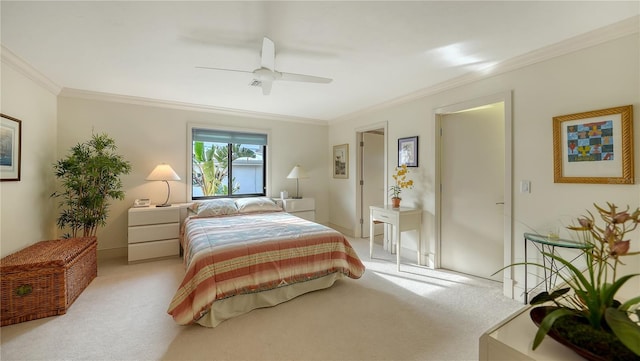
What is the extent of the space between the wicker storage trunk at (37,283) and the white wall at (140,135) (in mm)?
1420

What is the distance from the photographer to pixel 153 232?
3623 millimetres

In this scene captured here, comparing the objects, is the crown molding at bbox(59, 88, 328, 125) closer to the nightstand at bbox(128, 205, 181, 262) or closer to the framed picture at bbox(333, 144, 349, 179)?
the framed picture at bbox(333, 144, 349, 179)

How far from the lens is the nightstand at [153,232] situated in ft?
11.6

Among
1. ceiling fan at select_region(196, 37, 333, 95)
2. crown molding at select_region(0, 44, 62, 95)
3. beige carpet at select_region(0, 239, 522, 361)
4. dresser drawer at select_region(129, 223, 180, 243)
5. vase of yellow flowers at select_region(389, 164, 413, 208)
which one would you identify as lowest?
beige carpet at select_region(0, 239, 522, 361)

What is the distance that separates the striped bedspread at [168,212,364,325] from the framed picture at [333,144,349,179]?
2.17m

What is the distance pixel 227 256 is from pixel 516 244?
111 inches

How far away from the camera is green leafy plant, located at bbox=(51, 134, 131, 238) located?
3.19 meters

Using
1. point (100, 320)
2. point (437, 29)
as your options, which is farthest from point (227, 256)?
point (437, 29)

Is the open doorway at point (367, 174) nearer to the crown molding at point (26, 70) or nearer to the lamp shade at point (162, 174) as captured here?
the lamp shade at point (162, 174)

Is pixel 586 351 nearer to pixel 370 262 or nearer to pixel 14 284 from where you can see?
pixel 370 262

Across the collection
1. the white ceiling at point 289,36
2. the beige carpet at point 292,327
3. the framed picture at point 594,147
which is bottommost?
the beige carpet at point 292,327

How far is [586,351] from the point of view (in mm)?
752

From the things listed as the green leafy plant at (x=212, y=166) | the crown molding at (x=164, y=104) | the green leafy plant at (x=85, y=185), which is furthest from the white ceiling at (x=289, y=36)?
the green leafy plant at (x=212, y=166)

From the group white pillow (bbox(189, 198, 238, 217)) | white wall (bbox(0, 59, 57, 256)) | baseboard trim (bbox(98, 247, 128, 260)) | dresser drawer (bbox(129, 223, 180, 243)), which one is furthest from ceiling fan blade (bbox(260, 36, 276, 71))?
baseboard trim (bbox(98, 247, 128, 260))
